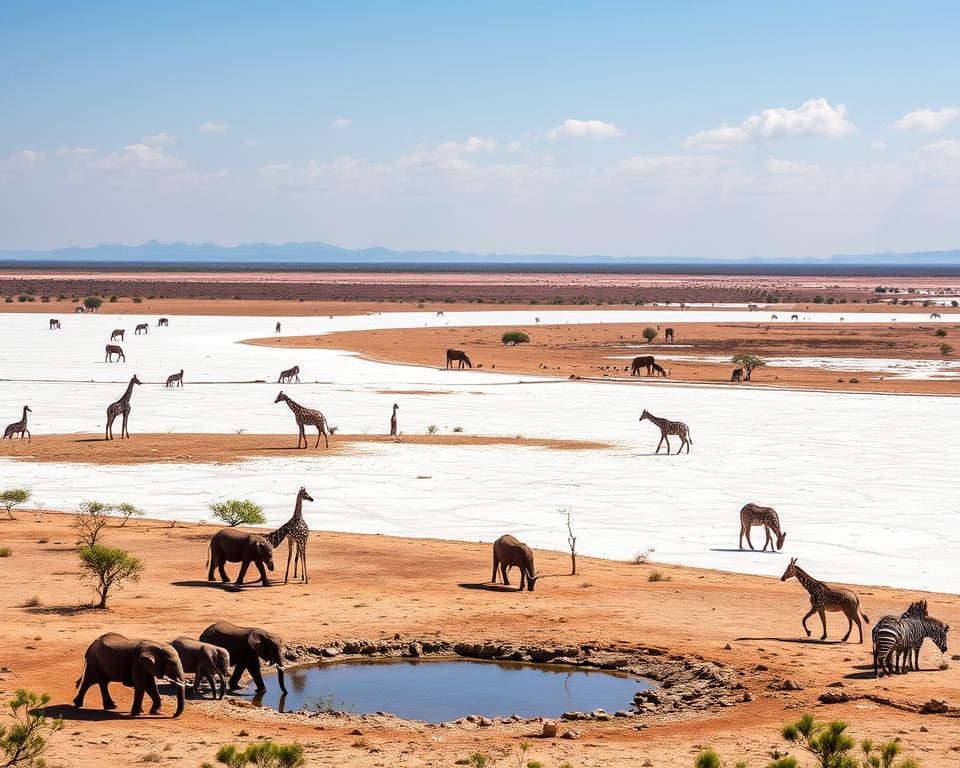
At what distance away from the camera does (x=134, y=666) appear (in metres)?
12.2

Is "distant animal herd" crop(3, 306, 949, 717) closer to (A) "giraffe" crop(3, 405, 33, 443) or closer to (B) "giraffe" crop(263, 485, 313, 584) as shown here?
(B) "giraffe" crop(263, 485, 313, 584)

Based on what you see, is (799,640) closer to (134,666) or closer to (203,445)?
(134,666)

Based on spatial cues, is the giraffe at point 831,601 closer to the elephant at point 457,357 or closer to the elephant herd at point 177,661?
the elephant herd at point 177,661

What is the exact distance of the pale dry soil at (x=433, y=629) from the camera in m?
11.6

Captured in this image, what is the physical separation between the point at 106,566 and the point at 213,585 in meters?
1.80

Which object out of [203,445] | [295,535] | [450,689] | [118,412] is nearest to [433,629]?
[450,689]

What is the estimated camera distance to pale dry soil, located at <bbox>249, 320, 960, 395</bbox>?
1996 inches

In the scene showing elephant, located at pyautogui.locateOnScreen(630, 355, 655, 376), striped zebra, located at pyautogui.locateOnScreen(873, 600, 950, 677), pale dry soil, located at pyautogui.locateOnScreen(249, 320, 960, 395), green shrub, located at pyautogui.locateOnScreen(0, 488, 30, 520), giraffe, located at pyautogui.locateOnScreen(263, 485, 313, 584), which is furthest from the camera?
elephant, located at pyautogui.locateOnScreen(630, 355, 655, 376)

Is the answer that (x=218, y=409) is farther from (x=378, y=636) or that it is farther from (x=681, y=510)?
(x=378, y=636)

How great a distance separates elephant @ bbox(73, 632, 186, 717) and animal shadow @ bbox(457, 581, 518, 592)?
654 centimetres

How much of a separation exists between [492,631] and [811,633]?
4.06 meters

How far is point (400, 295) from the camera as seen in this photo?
133375 millimetres

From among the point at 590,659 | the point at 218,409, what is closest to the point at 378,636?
the point at 590,659

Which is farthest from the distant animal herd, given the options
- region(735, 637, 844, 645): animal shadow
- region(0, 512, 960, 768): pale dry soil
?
region(0, 512, 960, 768): pale dry soil
